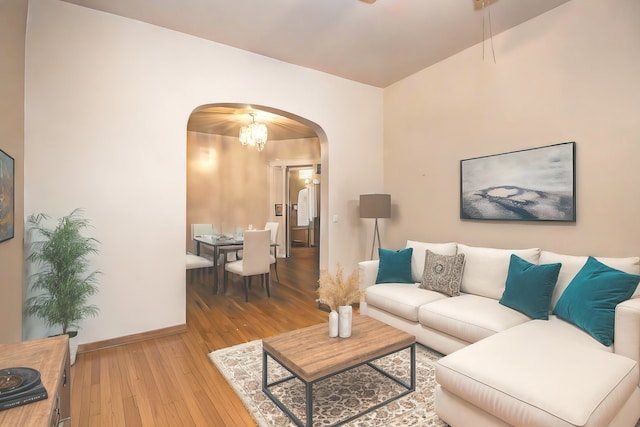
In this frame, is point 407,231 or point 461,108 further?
point 407,231

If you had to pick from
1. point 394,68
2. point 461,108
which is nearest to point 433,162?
point 461,108

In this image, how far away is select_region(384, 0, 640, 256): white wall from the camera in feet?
8.32

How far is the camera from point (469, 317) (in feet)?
8.26

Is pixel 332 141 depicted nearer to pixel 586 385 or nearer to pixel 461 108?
pixel 461 108

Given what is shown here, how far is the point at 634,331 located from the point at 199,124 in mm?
6687

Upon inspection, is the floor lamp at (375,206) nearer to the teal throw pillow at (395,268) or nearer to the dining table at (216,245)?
the teal throw pillow at (395,268)

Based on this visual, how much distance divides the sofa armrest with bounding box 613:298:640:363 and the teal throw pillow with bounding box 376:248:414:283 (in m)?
1.82

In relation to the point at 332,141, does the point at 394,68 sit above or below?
above

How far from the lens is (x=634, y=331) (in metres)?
1.88

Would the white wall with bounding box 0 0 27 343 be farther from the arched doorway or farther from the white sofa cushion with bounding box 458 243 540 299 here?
the white sofa cushion with bounding box 458 243 540 299

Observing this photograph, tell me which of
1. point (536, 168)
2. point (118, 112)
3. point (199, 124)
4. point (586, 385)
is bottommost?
point (586, 385)

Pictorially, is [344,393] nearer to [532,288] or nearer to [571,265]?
[532,288]

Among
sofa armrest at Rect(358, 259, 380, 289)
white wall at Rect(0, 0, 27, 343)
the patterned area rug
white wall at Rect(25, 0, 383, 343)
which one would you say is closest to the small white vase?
the patterned area rug

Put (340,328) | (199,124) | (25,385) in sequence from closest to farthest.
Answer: (25,385), (340,328), (199,124)
